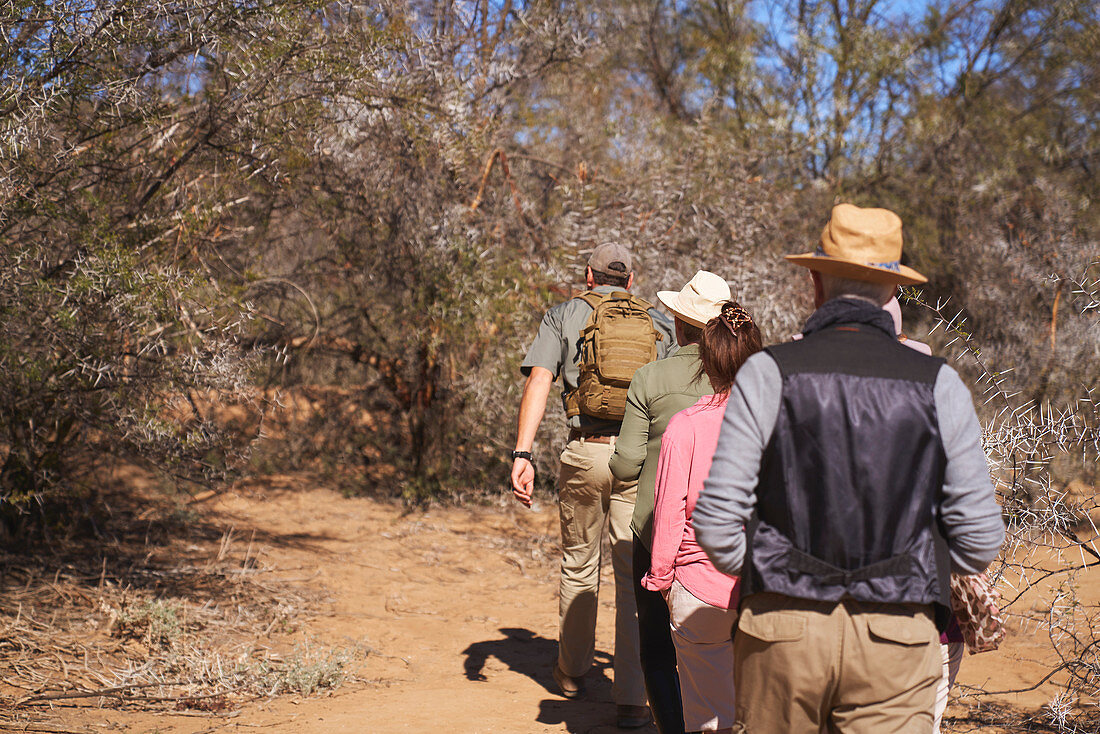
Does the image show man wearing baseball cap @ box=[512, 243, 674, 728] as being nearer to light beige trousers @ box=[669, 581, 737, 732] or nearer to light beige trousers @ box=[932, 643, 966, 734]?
light beige trousers @ box=[669, 581, 737, 732]

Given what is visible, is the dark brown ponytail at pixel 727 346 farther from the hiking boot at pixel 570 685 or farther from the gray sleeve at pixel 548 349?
the hiking boot at pixel 570 685

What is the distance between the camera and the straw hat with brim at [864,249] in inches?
82.3

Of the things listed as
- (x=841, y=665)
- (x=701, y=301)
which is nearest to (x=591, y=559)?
(x=701, y=301)

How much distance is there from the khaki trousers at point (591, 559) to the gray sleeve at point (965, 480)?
1.94m

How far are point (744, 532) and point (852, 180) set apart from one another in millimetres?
12408

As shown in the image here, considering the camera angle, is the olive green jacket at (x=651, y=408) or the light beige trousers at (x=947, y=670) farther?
the olive green jacket at (x=651, y=408)

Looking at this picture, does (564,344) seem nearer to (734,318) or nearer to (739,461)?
(734,318)

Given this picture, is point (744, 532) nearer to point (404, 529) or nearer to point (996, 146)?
→ point (404, 529)

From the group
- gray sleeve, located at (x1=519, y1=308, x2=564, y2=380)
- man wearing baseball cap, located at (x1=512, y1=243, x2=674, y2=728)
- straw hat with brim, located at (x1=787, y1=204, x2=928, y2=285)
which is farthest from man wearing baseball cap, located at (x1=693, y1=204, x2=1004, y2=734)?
gray sleeve, located at (x1=519, y1=308, x2=564, y2=380)

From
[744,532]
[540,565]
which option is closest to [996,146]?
[540,565]

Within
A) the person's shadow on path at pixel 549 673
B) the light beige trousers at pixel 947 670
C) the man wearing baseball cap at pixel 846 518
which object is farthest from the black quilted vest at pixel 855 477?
the person's shadow on path at pixel 549 673

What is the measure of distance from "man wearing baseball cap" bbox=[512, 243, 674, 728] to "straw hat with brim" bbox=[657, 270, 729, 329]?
2.49 feet

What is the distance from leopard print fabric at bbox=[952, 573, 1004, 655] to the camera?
2451 millimetres

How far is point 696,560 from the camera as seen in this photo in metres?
2.69
